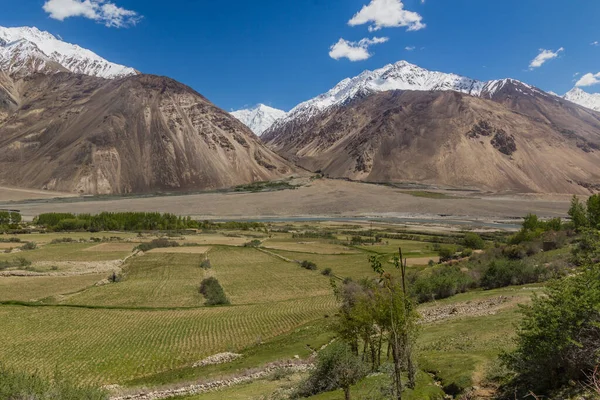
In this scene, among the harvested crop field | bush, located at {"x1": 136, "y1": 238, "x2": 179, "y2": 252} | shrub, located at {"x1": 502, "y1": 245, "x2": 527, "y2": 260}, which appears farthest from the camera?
bush, located at {"x1": 136, "y1": 238, "x2": 179, "y2": 252}

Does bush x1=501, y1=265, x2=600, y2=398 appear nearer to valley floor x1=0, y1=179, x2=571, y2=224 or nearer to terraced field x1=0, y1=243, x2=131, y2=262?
terraced field x1=0, y1=243, x2=131, y2=262

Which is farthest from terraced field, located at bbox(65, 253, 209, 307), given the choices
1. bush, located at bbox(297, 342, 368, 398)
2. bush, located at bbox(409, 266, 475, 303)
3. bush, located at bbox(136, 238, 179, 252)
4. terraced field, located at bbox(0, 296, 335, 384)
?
bush, located at bbox(297, 342, 368, 398)

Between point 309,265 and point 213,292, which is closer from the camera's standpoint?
point 213,292

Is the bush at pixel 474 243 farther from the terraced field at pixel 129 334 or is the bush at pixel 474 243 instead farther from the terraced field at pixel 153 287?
the terraced field at pixel 153 287

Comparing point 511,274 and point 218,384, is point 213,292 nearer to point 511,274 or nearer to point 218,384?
point 218,384

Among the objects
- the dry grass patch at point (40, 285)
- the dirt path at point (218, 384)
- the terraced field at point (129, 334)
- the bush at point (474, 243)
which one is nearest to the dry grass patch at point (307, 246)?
the bush at point (474, 243)

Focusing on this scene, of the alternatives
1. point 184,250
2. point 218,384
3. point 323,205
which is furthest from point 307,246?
point 323,205
